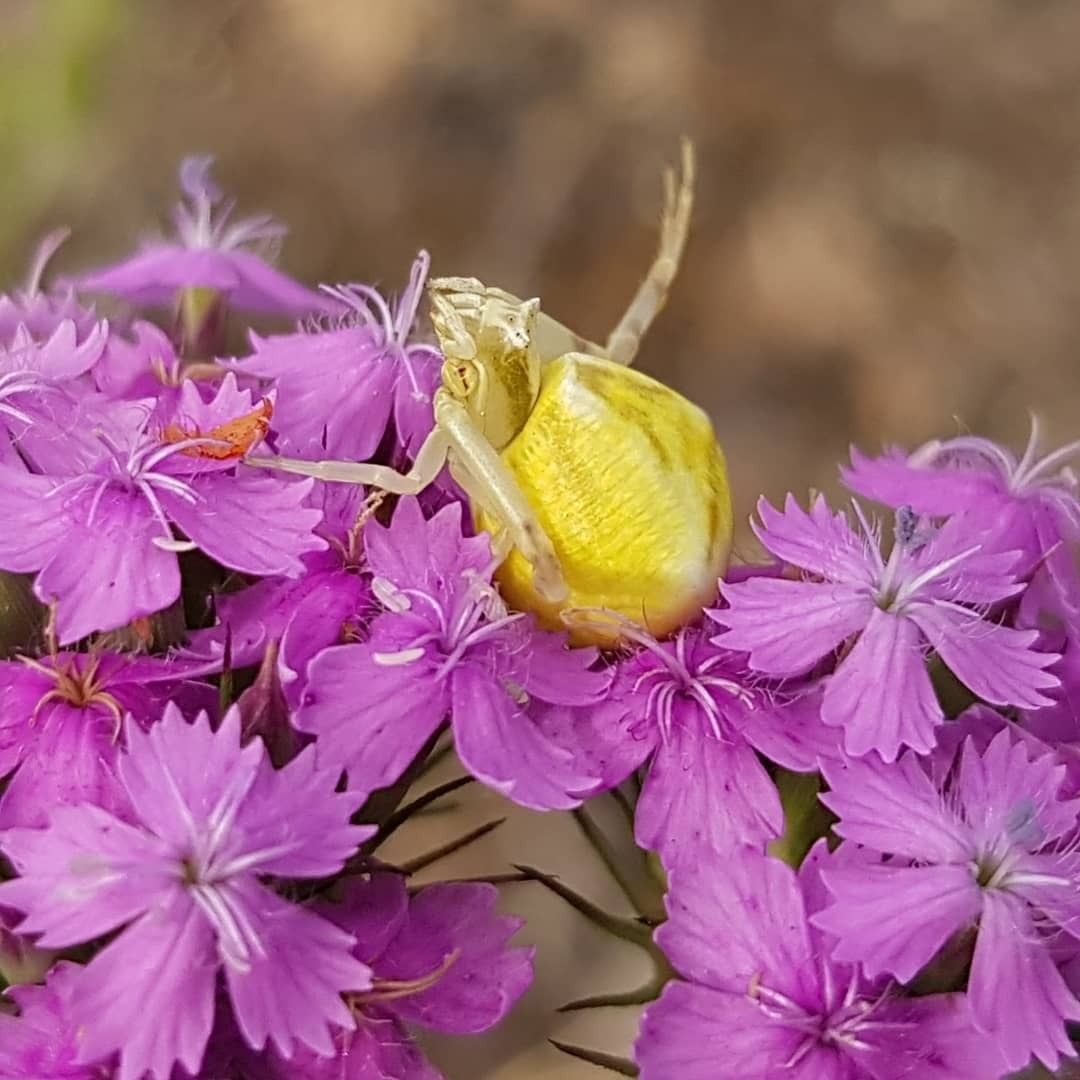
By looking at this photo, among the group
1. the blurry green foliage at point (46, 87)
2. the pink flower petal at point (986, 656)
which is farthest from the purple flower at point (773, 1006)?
the blurry green foliage at point (46, 87)

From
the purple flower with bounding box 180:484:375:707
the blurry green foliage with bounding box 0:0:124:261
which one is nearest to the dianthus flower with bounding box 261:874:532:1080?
the purple flower with bounding box 180:484:375:707

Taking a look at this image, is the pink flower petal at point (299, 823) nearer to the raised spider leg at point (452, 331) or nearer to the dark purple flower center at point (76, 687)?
the dark purple flower center at point (76, 687)

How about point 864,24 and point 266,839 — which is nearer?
point 266,839

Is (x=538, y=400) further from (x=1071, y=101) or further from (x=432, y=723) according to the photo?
(x=1071, y=101)

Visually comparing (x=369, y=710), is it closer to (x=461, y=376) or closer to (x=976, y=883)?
(x=461, y=376)

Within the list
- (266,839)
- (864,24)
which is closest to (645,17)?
(864,24)

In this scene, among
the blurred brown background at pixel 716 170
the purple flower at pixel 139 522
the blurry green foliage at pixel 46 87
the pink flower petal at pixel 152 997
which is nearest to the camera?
the pink flower petal at pixel 152 997

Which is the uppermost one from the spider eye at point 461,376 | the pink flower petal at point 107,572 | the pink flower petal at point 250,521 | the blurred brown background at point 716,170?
the blurred brown background at point 716,170
